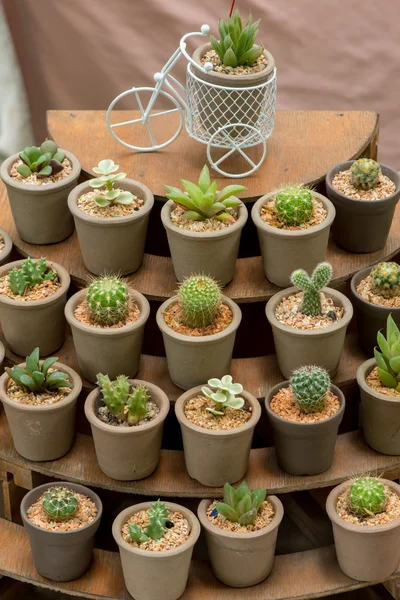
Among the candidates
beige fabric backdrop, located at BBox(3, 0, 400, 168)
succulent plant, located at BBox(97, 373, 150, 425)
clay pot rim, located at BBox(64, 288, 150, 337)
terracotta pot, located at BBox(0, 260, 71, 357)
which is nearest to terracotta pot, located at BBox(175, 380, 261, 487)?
succulent plant, located at BBox(97, 373, 150, 425)

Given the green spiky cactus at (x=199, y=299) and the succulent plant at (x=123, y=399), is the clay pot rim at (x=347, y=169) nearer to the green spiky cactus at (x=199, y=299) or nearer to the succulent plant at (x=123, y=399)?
the green spiky cactus at (x=199, y=299)

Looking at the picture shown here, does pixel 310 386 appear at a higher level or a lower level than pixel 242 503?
higher

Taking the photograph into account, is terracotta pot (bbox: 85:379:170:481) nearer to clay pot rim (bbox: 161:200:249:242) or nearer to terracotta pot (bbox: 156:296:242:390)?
terracotta pot (bbox: 156:296:242:390)

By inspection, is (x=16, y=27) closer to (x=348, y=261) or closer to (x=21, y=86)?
(x=21, y=86)

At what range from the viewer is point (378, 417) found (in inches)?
117

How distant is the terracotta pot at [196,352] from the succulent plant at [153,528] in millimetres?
376

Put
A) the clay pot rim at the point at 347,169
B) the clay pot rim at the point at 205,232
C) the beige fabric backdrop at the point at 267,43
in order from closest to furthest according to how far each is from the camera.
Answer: the clay pot rim at the point at 205,232
the clay pot rim at the point at 347,169
the beige fabric backdrop at the point at 267,43

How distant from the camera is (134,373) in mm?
3088

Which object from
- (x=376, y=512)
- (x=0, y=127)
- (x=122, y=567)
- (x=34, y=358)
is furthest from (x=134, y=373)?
(x=0, y=127)

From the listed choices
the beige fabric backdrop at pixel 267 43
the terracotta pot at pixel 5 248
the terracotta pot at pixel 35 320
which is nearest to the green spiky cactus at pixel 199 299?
the terracotta pot at pixel 35 320

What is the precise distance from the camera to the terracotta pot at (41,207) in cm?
315

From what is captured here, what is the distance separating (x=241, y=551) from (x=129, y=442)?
1.30ft

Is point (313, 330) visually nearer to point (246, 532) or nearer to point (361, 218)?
point (361, 218)

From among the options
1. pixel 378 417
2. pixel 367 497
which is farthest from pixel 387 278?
pixel 367 497
